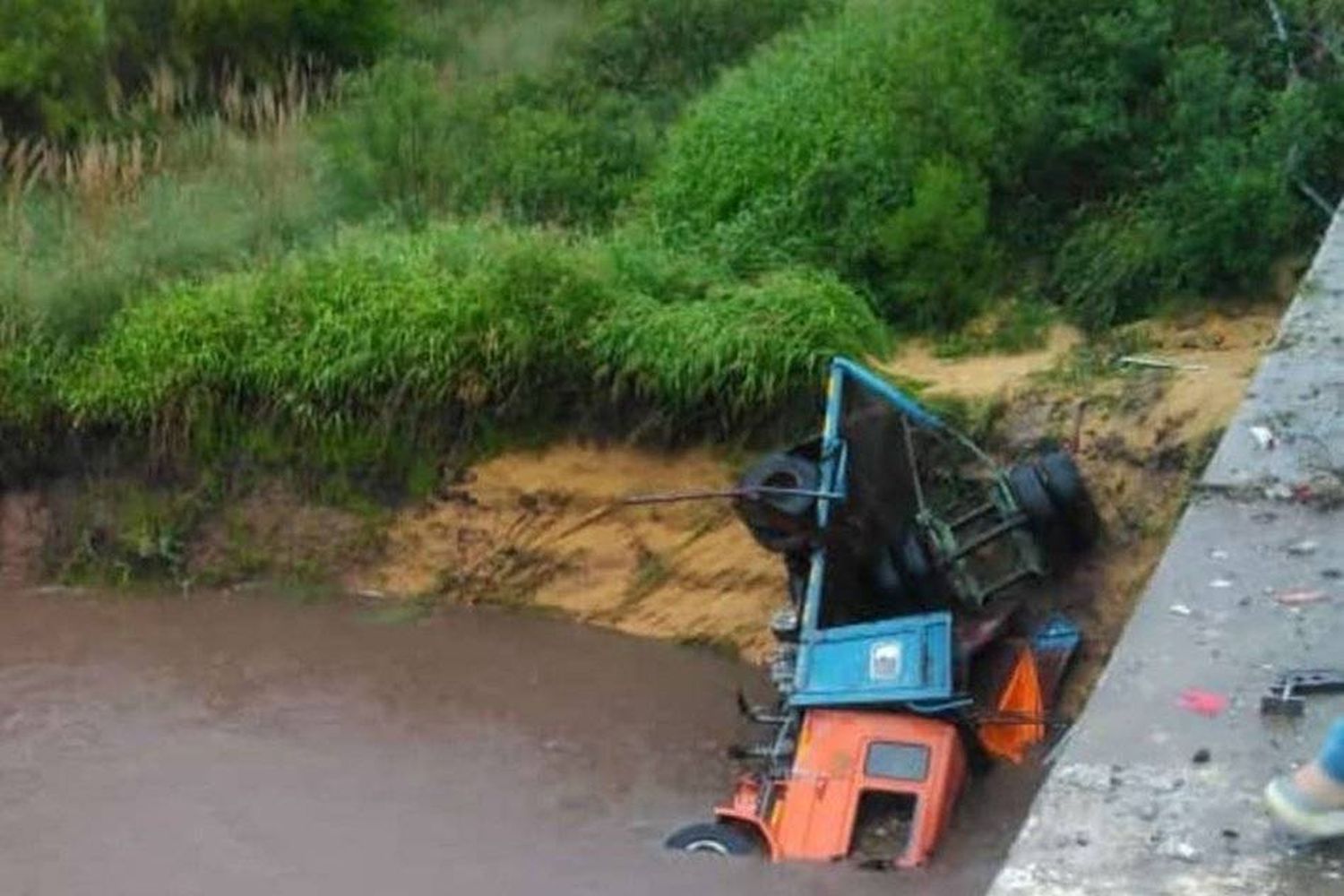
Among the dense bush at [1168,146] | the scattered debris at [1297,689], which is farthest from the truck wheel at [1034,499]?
the scattered debris at [1297,689]

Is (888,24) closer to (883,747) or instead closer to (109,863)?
(883,747)

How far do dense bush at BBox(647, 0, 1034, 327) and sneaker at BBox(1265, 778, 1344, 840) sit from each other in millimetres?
6948

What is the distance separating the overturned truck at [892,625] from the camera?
10.3 metres

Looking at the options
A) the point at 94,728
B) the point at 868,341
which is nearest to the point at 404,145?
the point at 868,341

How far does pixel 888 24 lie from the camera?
14.8 m

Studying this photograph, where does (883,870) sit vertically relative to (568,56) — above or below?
below

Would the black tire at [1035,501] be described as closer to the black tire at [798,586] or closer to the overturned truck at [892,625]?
the overturned truck at [892,625]

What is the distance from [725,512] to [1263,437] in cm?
389

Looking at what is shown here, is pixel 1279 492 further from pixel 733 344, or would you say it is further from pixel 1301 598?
pixel 733 344

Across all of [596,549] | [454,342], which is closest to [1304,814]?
[596,549]

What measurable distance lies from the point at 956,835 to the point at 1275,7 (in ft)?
17.2

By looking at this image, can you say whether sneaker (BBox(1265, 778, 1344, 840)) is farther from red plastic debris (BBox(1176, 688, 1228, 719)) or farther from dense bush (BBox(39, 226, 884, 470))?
dense bush (BBox(39, 226, 884, 470))

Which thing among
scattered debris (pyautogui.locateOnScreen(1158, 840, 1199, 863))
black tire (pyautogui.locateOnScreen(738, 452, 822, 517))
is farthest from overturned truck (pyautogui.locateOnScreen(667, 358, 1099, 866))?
scattered debris (pyautogui.locateOnScreen(1158, 840, 1199, 863))

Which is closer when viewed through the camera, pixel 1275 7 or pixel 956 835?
pixel 956 835
